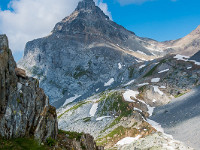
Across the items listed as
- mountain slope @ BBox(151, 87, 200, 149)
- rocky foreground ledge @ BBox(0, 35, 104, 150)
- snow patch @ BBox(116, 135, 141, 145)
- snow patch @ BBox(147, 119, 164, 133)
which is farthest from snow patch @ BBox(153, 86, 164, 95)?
rocky foreground ledge @ BBox(0, 35, 104, 150)

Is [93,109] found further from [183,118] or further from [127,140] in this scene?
[183,118]

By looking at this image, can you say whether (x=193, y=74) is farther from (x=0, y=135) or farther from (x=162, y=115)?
(x=0, y=135)

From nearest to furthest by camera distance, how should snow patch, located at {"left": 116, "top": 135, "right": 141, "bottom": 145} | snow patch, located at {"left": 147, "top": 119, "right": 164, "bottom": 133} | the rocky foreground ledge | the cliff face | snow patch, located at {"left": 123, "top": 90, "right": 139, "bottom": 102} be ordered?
the rocky foreground ledge → the cliff face → snow patch, located at {"left": 116, "top": 135, "right": 141, "bottom": 145} → snow patch, located at {"left": 147, "top": 119, "right": 164, "bottom": 133} → snow patch, located at {"left": 123, "top": 90, "right": 139, "bottom": 102}

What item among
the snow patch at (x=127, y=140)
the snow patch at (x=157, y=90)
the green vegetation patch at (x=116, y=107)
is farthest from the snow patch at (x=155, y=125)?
the snow patch at (x=157, y=90)

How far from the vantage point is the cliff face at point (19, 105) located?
16.5 meters

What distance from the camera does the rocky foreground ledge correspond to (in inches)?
632

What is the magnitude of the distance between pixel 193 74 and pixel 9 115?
9768 centimetres

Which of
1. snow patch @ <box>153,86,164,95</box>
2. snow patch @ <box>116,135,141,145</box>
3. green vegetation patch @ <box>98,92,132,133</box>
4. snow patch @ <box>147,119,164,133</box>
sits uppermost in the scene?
snow patch @ <box>153,86,164,95</box>

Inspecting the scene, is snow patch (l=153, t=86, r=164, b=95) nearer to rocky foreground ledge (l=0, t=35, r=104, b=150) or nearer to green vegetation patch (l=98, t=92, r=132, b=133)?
green vegetation patch (l=98, t=92, r=132, b=133)

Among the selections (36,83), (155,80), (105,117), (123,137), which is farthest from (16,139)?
(155,80)

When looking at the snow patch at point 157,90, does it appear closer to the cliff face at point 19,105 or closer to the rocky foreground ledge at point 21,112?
the rocky foreground ledge at point 21,112

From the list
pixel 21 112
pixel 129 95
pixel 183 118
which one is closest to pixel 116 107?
pixel 129 95

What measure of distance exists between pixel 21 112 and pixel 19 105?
74 centimetres

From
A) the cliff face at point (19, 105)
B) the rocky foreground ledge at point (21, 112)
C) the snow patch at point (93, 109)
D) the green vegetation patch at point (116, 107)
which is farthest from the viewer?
the snow patch at point (93, 109)
